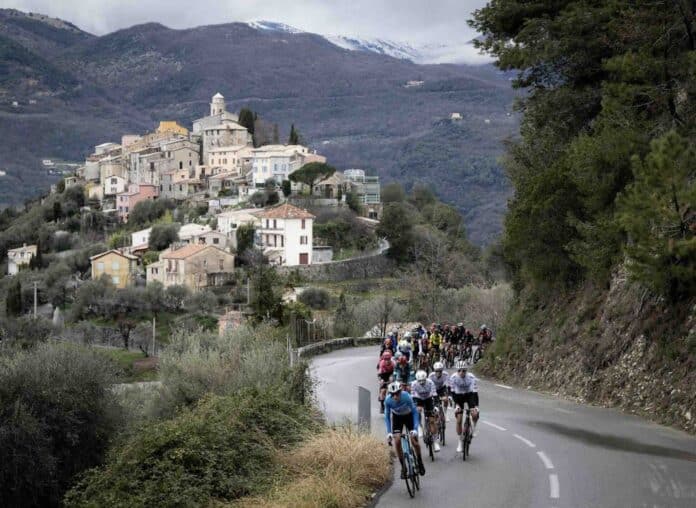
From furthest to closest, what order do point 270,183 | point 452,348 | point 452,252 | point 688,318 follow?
point 270,183 < point 452,252 < point 452,348 < point 688,318

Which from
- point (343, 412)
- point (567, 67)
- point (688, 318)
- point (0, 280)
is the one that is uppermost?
point (567, 67)

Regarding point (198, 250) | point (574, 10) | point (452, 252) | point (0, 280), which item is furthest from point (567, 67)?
point (0, 280)

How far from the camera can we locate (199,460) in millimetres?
15578

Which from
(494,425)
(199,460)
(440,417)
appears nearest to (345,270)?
(494,425)

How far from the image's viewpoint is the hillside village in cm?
10450

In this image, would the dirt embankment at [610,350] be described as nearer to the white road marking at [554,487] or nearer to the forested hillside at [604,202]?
the forested hillside at [604,202]

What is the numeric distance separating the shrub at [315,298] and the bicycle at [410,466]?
228ft

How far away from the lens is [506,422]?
22188 millimetres

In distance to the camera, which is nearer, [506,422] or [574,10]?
[506,422]

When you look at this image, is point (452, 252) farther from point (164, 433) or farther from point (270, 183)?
point (164, 433)

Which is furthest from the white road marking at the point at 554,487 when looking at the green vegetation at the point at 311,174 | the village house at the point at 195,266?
the green vegetation at the point at 311,174

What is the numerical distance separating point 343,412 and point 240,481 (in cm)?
876

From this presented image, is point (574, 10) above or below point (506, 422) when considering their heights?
above

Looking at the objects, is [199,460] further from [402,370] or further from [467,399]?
[402,370]
